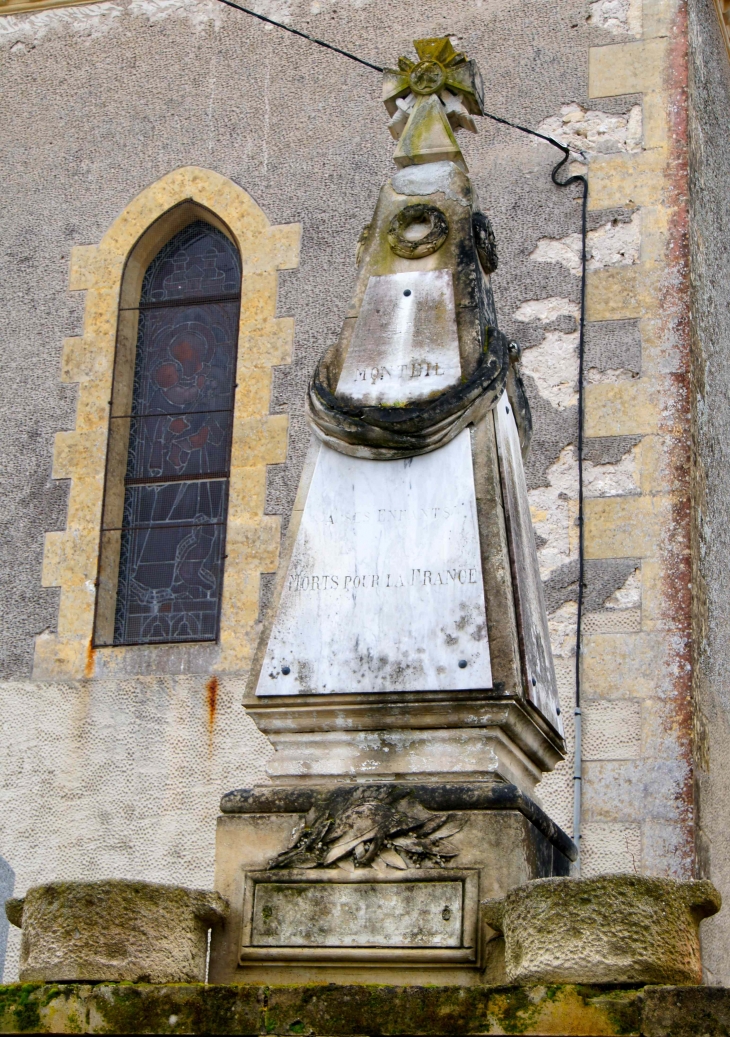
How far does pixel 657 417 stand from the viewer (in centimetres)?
825

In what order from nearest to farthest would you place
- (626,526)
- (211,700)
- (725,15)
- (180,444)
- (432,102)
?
1. (432,102)
2. (626,526)
3. (211,700)
4. (180,444)
5. (725,15)

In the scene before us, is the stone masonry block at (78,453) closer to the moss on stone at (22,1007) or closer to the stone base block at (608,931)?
the moss on stone at (22,1007)

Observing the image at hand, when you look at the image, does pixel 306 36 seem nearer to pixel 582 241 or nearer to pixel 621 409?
pixel 582 241

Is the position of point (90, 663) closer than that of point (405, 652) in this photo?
No

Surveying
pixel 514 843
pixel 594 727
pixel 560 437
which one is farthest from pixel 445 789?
pixel 560 437

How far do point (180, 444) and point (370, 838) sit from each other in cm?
473

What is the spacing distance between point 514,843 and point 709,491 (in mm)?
4054

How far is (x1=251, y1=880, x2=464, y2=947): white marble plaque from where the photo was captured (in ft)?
15.2

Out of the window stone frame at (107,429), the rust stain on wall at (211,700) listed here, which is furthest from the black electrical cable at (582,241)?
the rust stain on wall at (211,700)

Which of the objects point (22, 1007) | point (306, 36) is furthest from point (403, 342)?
point (306, 36)

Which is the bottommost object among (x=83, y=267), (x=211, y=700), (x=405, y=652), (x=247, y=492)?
(x=405, y=652)

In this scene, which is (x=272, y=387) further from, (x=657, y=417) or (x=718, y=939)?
(x=718, y=939)

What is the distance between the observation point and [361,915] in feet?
15.4

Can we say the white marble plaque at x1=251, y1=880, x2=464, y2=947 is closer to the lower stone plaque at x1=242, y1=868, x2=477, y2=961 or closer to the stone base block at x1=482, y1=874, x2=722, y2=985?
the lower stone plaque at x1=242, y1=868, x2=477, y2=961
